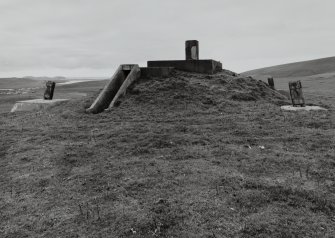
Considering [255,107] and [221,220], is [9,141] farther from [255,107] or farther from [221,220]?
[255,107]

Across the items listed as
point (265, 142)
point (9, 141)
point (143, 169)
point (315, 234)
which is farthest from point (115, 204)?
point (9, 141)

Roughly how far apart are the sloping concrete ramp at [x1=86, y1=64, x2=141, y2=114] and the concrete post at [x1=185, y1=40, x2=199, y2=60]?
2782 millimetres

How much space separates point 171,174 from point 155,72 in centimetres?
838

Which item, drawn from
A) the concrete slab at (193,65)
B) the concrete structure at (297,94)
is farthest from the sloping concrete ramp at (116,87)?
the concrete structure at (297,94)

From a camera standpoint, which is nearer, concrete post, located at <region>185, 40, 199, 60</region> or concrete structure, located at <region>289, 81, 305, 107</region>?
concrete structure, located at <region>289, 81, 305, 107</region>

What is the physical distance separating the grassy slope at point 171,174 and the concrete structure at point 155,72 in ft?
8.61

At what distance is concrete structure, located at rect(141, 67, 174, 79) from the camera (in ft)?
44.0

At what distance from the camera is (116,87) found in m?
13.5

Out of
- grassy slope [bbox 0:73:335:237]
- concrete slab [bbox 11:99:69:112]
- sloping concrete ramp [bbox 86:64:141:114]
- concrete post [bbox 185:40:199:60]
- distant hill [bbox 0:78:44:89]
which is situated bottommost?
grassy slope [bbox 0:73:335:237]

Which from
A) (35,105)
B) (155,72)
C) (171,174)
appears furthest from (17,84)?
(171,174)

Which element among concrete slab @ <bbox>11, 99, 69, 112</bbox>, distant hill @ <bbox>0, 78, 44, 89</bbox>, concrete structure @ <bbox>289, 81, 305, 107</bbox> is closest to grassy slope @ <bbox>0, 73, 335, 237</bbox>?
concrete structure @ <bbox>289, 81, 305, 107</bbox>

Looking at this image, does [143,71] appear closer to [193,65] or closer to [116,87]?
[116,87]

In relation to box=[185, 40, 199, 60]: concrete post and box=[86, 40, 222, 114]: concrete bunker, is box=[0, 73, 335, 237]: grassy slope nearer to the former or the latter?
box=[86, 40, 222, 114]: concrete bunker

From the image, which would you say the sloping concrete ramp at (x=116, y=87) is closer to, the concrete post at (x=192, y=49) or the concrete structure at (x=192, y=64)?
the concrete structure at (x=192, y=64)
